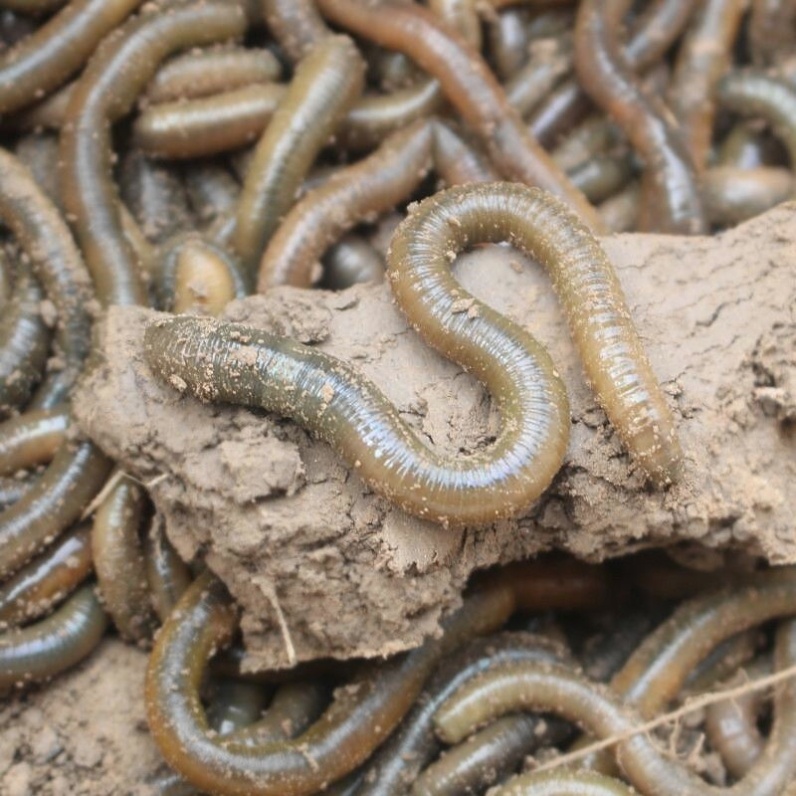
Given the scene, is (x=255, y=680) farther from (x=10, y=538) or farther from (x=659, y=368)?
(x=659, y=368)

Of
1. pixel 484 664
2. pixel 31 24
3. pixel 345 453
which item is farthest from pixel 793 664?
pixel 31 24

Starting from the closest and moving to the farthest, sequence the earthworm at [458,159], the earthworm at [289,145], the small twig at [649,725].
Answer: the small twig at [649,725], the earthworm at [289,145], the earthworm at [458,159]

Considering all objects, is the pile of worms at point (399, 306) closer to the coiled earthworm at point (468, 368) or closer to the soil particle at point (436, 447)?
the coiled earthworm at point (468, 368)

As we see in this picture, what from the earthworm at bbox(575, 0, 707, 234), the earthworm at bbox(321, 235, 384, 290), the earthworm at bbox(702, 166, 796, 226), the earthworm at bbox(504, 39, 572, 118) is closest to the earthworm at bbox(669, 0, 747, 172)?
the earthworm at bbox(702, 166, 796, 226)

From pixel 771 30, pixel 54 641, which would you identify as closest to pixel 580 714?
pixel 54 641

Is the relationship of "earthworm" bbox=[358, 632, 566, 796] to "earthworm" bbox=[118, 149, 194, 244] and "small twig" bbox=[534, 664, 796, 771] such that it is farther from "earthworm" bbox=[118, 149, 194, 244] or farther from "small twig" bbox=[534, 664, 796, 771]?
"earthworm" bbox=[118, 149, 194, 244]

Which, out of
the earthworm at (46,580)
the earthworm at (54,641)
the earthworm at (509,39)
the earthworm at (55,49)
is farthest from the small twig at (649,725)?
the earthworm at (55,49)
